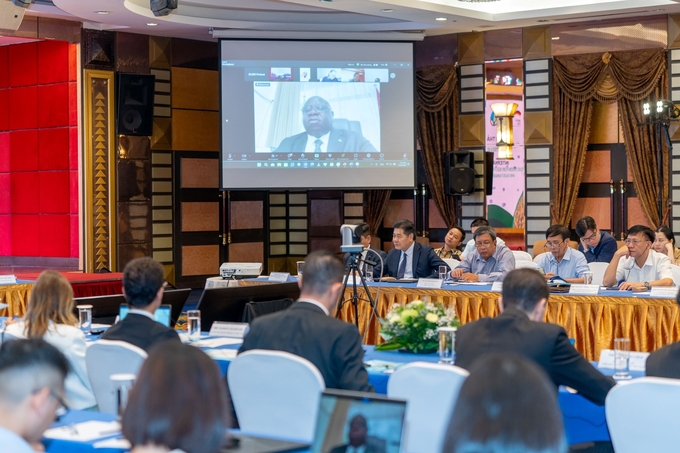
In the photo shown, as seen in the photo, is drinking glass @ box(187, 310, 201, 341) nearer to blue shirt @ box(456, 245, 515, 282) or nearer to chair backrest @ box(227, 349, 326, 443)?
chair backrest @ box(227, 349, 326, 443)

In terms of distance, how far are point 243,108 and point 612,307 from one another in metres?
5.45

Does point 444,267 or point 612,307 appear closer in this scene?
point 612,307

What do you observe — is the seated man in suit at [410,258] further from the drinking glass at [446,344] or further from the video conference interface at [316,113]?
the drinking glass at [446,344]

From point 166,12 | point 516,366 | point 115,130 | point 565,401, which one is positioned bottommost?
point 565,401

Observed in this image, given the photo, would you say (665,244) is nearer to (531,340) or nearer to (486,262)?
(486,262)

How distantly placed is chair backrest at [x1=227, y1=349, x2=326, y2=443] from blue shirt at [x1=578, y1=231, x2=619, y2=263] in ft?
20.4

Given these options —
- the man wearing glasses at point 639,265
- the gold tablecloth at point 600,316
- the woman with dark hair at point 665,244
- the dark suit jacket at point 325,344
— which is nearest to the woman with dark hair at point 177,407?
the dark suit jacket at point 325,344

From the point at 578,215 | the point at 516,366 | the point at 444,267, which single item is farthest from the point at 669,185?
the point at 516,366

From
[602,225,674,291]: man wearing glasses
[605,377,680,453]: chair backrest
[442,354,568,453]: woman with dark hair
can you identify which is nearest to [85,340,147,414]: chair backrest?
[605,377,680,453]: chair backrest

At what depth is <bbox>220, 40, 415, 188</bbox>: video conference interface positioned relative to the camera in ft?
34.1

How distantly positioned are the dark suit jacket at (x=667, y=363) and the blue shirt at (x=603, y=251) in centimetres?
586

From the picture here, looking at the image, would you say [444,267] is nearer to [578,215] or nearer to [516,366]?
[578,215]

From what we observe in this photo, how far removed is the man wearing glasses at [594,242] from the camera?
8.65 m

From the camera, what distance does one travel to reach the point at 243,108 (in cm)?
1041
